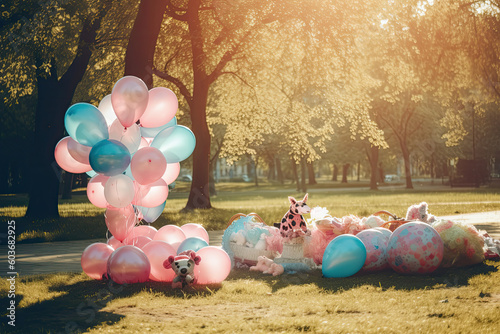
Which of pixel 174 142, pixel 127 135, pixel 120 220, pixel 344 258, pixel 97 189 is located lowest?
pixel 344 258

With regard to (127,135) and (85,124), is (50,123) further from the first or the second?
(85,124)

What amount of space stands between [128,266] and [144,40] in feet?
18.2

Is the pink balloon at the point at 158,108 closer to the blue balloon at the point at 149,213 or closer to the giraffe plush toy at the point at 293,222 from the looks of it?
the blue balloon at the point at 149,213

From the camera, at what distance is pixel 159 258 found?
27.4 feet

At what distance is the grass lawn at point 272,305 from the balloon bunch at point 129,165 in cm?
34

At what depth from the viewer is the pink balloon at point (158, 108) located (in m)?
8.94

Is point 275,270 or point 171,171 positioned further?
point 171,171

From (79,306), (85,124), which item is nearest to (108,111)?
(85,124)

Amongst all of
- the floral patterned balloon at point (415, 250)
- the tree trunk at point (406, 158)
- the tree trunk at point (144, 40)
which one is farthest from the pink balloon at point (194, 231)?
the tree trunk at point (406, 158)

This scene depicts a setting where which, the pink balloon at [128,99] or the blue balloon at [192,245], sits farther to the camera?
the blue balloon at [192,245]

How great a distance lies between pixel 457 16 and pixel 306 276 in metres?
15.1

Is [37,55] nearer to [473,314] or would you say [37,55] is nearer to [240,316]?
[240,316]

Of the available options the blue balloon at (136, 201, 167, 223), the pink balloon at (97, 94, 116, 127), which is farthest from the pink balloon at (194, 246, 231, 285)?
the pink balloon at (97, 94, 116, 127)

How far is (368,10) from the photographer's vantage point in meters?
19.6
